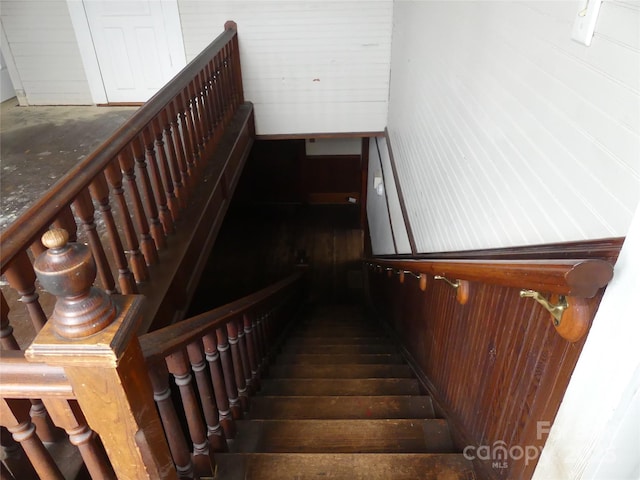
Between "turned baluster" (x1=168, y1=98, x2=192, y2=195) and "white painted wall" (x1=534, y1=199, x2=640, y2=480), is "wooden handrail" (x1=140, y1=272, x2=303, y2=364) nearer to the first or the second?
"white painted wall" (x1=534, y1=199, x2=640, y2=480)

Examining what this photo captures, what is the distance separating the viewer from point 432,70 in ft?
8.98

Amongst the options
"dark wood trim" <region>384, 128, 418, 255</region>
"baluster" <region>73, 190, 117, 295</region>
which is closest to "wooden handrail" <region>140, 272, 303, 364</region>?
"baluster" <region>73, 190, 117, 295</region>

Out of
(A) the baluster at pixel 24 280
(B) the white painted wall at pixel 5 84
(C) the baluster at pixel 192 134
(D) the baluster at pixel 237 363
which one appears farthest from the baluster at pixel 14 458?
(B) the white painted wall at pixel 5 84

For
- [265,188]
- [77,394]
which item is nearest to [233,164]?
[77,394]

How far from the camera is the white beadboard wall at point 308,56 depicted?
438cm

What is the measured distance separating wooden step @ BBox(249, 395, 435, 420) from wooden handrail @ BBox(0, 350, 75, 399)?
1433 mm

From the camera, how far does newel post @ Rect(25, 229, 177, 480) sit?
744 millimetres

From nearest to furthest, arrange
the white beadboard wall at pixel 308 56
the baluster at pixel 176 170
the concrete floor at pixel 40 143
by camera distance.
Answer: the baluster at pixel 176 170
the concrete floor at pixel 40 143
the white beadboard wall at pixel 308 56

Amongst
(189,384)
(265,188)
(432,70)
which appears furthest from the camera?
(265,188)

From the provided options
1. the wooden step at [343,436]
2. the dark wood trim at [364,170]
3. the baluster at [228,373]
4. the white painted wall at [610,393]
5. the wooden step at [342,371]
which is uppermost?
the white painted wall at [610,393]

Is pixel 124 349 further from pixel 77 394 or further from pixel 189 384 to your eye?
pixel 189 384

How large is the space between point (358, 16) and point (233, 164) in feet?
6.65

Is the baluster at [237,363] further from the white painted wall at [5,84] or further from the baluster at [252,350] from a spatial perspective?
the white painted wall at [5,84]

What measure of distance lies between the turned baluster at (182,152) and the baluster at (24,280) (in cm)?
136
